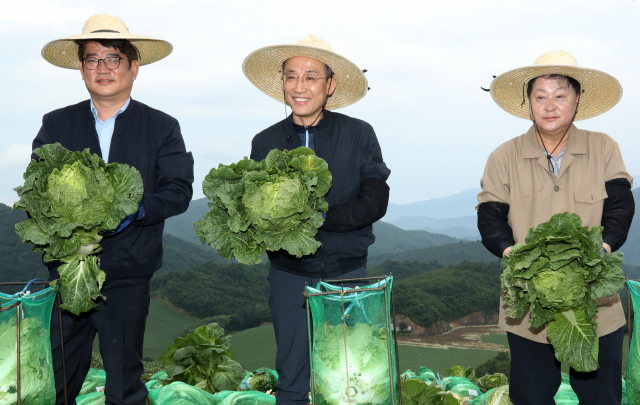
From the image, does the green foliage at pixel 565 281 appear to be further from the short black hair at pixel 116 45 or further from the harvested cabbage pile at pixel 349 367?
the short black hair at pixel 116 45

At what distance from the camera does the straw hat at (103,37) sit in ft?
12.1

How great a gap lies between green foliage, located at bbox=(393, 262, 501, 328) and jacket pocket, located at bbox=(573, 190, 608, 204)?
9.24 m

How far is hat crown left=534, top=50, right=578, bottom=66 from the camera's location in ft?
11.3

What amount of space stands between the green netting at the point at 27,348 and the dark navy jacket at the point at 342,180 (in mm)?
1578

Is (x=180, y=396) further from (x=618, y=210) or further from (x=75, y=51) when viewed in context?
(x=618, y=210)

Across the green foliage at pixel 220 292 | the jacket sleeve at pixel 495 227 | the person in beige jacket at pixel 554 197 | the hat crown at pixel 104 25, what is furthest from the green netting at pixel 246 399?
the green foliage at pixel 220 292

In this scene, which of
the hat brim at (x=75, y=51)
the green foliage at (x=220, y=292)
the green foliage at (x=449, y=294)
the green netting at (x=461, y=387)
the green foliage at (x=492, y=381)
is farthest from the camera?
the green foliage at (x=220, y=292)

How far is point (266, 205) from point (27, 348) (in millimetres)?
1841

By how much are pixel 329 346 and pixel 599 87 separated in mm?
2650

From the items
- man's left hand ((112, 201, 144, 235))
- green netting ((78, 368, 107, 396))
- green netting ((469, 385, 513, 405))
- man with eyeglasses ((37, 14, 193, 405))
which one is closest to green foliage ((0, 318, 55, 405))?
man with eyeglasses ((37, 14, 193, 405))

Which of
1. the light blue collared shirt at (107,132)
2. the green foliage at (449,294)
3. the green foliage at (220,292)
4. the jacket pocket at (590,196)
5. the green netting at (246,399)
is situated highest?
the light blue collared shirt at (107,132)

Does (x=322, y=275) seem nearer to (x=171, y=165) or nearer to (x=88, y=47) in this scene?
(x=171, y=165)

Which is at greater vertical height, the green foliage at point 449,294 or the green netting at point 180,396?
the green netting at point 180,396

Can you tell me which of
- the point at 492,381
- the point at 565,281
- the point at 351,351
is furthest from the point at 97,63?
the point at 492,381
